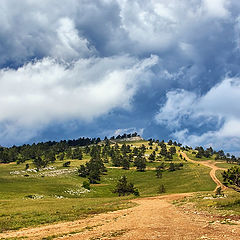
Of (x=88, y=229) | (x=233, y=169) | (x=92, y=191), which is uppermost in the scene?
(x=233, y=169)

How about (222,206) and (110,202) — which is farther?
(110,202)

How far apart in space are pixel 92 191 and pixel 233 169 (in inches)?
3143

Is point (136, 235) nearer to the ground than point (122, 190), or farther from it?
farther from it

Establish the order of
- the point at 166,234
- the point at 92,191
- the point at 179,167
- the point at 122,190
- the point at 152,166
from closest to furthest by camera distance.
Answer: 1. the point at 166,234
2. the point at 122,190
3. the point at 92,191
4. the point at 179,167
5. the point at 152,166

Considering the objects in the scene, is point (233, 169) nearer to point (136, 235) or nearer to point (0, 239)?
point (136, 235)

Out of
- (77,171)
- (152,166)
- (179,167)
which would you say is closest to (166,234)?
(77,171)

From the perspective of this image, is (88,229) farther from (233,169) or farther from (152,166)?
(152,166)

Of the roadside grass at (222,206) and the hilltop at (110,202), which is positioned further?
the roadside grass at (222,206)

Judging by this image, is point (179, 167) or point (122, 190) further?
point (179, 167)

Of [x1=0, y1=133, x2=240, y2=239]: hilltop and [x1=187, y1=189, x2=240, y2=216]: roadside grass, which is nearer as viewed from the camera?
[x1=0, y1=133, x2=240, y2=239]: hilltop

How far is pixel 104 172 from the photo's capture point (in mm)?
171125

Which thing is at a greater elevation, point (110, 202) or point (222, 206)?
point (222, 206)

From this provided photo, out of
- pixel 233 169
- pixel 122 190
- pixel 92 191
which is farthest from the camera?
pixel 92 191

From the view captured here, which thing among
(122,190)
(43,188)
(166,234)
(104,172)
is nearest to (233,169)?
(166,234)
